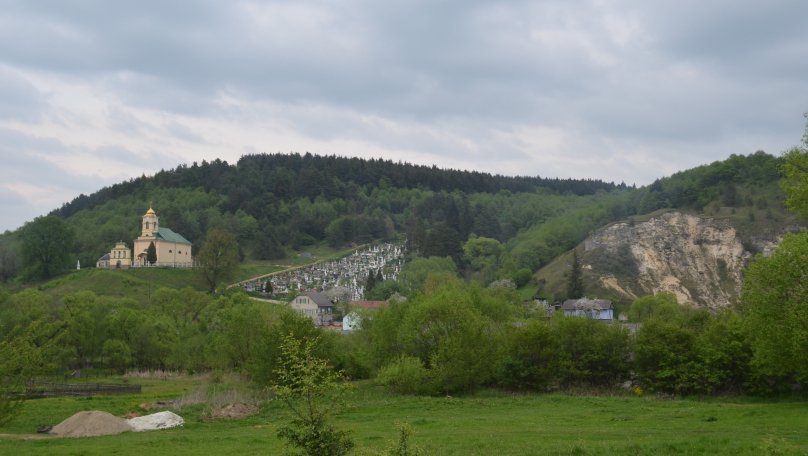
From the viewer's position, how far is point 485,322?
1811 inches

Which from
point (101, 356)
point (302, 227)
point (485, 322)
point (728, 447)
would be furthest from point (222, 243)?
point (728, 447)

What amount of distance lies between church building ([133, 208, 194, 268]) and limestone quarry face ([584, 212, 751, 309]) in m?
84.3

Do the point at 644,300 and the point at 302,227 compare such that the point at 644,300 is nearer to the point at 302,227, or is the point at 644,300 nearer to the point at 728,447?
the point at 728,447

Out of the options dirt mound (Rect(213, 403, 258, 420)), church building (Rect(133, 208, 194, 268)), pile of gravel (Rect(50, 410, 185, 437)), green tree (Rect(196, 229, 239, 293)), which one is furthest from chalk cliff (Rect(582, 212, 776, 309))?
pile of gravel (Rect(50, 410, 185, 437))

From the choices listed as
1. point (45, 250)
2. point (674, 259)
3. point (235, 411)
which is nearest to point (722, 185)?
point (674, 259)

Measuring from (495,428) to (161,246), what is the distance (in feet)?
414

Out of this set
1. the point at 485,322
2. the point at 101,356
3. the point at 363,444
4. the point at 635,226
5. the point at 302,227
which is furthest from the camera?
the point at 302,227

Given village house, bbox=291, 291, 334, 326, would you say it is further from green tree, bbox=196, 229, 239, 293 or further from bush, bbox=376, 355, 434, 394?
bush, bbox=376, 355, 434, 394

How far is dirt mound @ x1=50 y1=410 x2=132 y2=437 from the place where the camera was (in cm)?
2927

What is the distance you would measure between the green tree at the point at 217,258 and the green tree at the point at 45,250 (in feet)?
83.3

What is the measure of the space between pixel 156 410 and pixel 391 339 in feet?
60.9

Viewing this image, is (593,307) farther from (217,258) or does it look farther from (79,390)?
(79,390)

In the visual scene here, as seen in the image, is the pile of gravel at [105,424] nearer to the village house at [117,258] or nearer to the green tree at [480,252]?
the village house at [117,258]

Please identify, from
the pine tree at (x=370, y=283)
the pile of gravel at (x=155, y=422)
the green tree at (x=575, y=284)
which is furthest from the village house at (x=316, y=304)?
the pile of gravel at (x=155, y=422)
